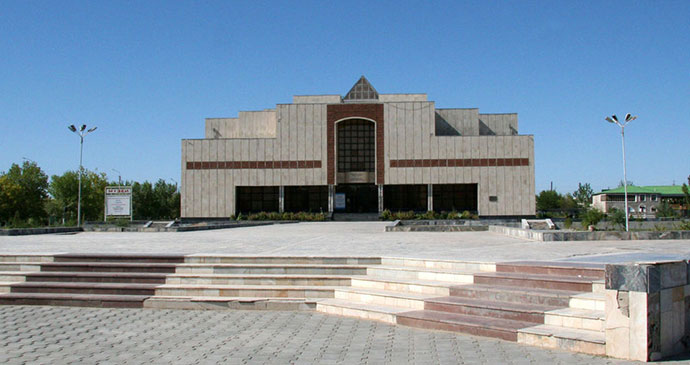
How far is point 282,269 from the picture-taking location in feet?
35.3

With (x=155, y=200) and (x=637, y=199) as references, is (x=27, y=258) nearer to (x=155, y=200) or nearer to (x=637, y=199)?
(x=155, y=200)

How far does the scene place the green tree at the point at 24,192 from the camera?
71.1 m

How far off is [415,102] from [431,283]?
1790 inches

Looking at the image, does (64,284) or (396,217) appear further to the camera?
(396,217)

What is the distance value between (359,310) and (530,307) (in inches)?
103

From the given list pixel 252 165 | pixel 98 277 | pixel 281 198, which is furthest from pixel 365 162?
pixel 98 277

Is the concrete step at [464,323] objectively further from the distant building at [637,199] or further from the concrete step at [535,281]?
the distant building at [637,199]

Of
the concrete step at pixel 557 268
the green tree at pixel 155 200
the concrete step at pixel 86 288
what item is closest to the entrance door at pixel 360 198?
the green tree at pixel 155 200

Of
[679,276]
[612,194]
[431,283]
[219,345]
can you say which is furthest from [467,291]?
[612,194]

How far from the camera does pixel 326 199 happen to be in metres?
57.4

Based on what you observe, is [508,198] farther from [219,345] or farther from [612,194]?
[612,194]

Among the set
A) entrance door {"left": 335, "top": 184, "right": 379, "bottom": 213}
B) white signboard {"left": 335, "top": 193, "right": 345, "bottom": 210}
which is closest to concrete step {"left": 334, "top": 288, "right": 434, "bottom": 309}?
white signboard {"left": 335, "top": 193, "right": 345, "bottom": 210}

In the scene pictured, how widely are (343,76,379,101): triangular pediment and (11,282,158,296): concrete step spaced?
47617 millimetres

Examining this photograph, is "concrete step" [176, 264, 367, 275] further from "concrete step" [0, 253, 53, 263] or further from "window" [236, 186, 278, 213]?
"window" [236, 186, 278, 213]
